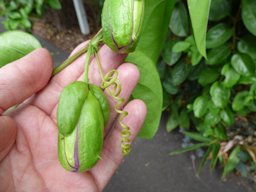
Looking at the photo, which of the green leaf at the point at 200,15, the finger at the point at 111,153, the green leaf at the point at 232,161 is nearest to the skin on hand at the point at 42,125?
the finger at the point at 111,153

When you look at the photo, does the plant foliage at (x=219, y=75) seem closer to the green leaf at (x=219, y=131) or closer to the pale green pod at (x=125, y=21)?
→ the green leaf at (x=219, y=131)

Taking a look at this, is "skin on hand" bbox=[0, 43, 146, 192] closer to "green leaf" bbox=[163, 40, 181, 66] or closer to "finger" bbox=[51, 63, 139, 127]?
"finger" bbox=[51, 63, 139, 127]

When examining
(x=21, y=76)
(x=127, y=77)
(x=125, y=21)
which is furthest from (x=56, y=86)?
(x=125, y=21)

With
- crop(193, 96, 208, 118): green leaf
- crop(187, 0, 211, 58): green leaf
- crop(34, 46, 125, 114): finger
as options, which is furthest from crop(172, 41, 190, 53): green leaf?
crop(187, 0, 211, 58): green leaf

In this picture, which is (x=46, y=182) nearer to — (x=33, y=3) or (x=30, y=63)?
(x=30, y=63)

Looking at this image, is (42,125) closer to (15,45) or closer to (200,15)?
(15,45)

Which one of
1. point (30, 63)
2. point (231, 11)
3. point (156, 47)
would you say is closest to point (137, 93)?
point (156, 47)
